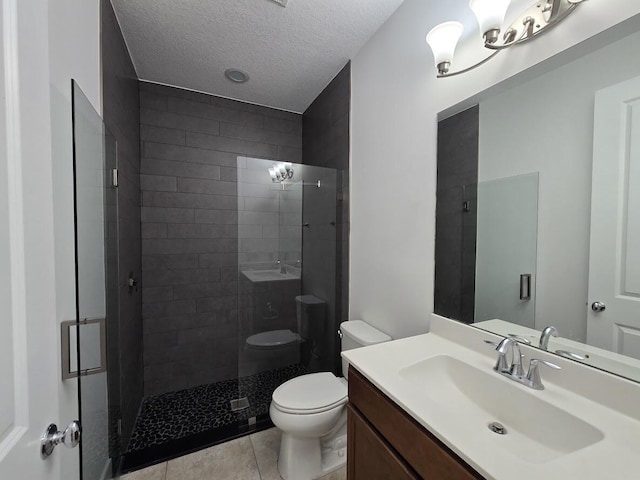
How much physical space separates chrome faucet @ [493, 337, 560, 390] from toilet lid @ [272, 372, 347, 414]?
87cm

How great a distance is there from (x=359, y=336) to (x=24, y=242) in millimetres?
1533

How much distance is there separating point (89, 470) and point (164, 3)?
2271mm

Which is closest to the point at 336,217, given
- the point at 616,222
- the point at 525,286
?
the point at 525,286

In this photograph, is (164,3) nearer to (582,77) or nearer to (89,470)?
(582,77)

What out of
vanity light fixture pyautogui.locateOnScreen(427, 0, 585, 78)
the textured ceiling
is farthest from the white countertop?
the textured ceiling

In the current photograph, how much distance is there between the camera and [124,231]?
1703 mm

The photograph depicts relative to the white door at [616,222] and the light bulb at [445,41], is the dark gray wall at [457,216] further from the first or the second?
the white door at [616,222]

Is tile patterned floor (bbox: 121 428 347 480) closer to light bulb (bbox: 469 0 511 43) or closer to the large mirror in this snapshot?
the large mirror

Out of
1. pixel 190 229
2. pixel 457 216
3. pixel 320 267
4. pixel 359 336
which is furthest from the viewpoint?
pixel 190 229

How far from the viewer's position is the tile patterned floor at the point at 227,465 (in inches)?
59.8

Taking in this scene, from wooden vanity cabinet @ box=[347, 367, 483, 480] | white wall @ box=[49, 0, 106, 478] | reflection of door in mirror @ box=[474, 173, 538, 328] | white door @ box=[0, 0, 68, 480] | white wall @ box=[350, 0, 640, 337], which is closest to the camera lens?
white door @ box=[0, 0, 68, 480]

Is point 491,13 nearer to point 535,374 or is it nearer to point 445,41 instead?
point 445,41

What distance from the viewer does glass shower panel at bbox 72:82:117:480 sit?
92cm

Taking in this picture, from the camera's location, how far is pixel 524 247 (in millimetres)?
1040
